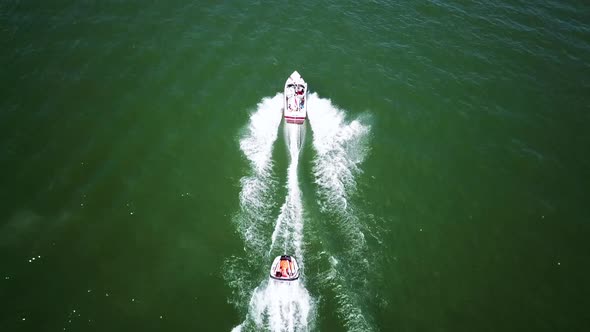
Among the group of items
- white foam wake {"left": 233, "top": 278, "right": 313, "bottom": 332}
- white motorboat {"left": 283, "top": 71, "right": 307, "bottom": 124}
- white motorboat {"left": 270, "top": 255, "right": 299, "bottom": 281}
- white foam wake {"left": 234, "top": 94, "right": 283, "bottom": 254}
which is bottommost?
white foam wake {"left": 233, "top": 278, "right": 313, "bottom": 332}

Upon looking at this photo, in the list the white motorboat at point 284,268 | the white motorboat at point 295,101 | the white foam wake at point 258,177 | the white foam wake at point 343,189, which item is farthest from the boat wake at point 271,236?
the white foam wake at point 343,189

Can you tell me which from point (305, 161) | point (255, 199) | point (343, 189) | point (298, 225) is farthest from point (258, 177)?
point (343, 189)

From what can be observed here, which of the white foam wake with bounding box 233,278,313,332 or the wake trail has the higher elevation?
the wake trail

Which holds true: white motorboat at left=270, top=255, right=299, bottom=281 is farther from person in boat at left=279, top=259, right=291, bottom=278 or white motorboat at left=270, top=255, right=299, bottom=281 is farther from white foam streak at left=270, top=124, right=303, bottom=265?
white foam streak at left=270, top=124, right=303, bottom=265

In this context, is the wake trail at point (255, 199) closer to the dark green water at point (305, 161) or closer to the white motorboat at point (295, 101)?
the dark green water at point (305, 161)

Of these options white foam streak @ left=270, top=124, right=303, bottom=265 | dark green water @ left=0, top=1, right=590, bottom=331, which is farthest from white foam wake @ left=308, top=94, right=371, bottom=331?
white foam streak @ left=270, top=124, right=303, bottom=265

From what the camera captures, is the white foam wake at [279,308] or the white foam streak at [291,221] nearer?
the white foam wake at [279,308]
